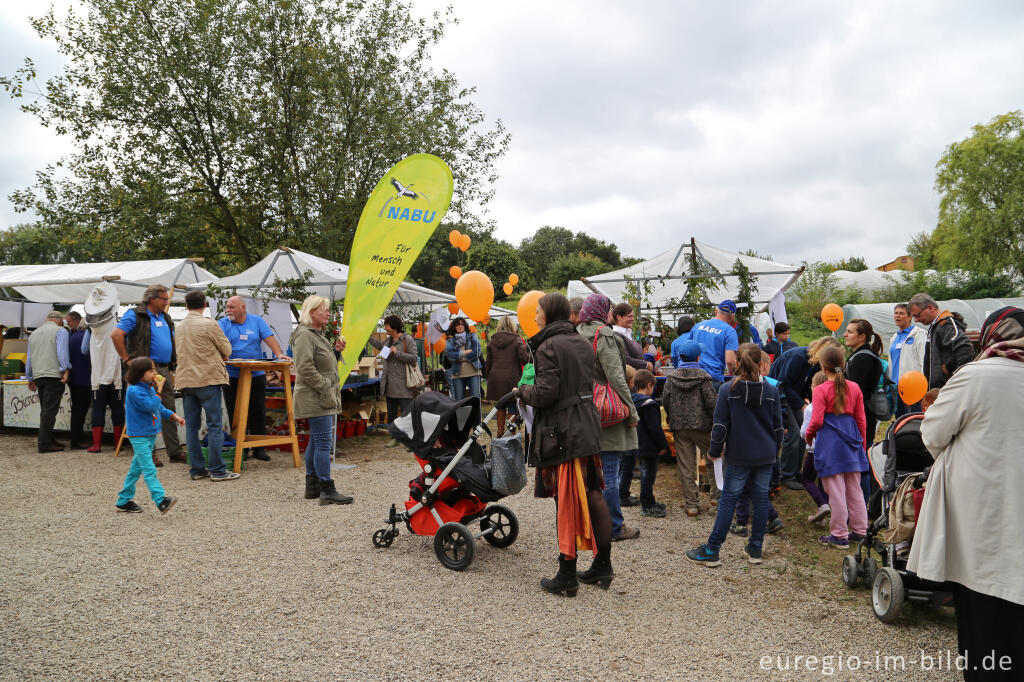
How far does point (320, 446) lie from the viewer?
6008 mm

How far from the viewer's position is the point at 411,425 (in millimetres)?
4703

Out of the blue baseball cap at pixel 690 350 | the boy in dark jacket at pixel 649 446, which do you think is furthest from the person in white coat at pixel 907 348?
the boy in dark jacket at pixel 649 446

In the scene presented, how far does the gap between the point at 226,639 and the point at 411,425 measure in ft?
6.08

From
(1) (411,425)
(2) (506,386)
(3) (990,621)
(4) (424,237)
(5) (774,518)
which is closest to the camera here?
(3) (990,621)

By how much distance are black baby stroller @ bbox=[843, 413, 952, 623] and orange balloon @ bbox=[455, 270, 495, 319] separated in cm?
547

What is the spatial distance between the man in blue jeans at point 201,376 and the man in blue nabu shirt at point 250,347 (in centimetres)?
43

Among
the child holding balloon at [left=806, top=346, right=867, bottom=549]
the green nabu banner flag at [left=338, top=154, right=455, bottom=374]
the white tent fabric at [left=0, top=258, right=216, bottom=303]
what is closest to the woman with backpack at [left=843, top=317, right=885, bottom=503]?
the child holding balloon at [left=806, top=346, right=867, bottom=549]

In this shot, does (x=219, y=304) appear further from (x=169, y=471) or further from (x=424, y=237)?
(x=424, y=237)

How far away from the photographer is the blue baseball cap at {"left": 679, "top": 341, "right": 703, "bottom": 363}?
6.22 meters

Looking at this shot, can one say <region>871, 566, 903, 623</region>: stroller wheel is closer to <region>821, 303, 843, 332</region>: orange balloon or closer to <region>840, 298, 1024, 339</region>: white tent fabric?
<region>821, 303, 843, 332</region>: orange balloon

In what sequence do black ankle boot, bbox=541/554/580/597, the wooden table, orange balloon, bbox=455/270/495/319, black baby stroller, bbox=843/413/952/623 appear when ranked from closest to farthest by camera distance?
black baby stroller, bbox=843/413/952/623 → black ankle boot, bbox=541/554/580/597 → the wooden table → orange balloon, bbox=455/270/495/319

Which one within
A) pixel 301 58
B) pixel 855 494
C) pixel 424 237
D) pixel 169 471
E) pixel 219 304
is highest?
pixel 301 58

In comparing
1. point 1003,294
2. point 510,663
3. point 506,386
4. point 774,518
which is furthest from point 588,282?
point 1003,294

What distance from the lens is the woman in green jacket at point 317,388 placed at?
5.84 metres
